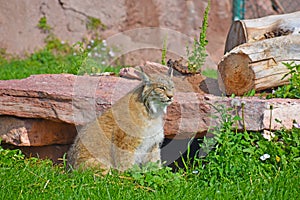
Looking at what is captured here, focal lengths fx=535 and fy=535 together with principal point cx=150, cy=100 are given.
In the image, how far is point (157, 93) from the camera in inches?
165

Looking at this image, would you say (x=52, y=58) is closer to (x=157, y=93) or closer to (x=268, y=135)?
(x=157, y=93)

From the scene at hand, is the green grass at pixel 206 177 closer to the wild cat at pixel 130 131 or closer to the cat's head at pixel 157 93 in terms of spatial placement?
the wild cat at pixel 130 131

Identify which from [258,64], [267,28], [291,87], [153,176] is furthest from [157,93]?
[267,28]

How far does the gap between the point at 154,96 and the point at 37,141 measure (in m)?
1.39

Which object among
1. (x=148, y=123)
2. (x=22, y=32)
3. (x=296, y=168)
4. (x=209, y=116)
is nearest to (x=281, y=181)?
(x=296, y=168)

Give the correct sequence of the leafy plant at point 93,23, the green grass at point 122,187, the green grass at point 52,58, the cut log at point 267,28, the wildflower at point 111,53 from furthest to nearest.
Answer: the leafy plant at point 93,23, the wildflower at point 111,53, the green grass at point 52,58, the cut log at point 267,28, the green grass at point 122,187

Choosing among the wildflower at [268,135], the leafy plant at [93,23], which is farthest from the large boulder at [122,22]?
the wildflower at [268,135]

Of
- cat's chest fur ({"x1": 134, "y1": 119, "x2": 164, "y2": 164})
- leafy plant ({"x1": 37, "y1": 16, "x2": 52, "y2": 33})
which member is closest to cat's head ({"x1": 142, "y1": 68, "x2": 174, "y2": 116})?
cat's chest fur ({"x1": 134, "y1": 119, "x2": 164, "y2": 164})

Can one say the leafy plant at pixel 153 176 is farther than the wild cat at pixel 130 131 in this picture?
No

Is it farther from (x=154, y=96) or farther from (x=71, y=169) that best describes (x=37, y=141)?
(x=154, y=96)

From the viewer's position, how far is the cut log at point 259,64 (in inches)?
189

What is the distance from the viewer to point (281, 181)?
391 centimetres

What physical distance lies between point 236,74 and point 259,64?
223 mm

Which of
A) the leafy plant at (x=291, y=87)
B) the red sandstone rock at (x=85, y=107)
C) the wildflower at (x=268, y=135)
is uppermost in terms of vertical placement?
the leafy plant at (x=291, y=87)
